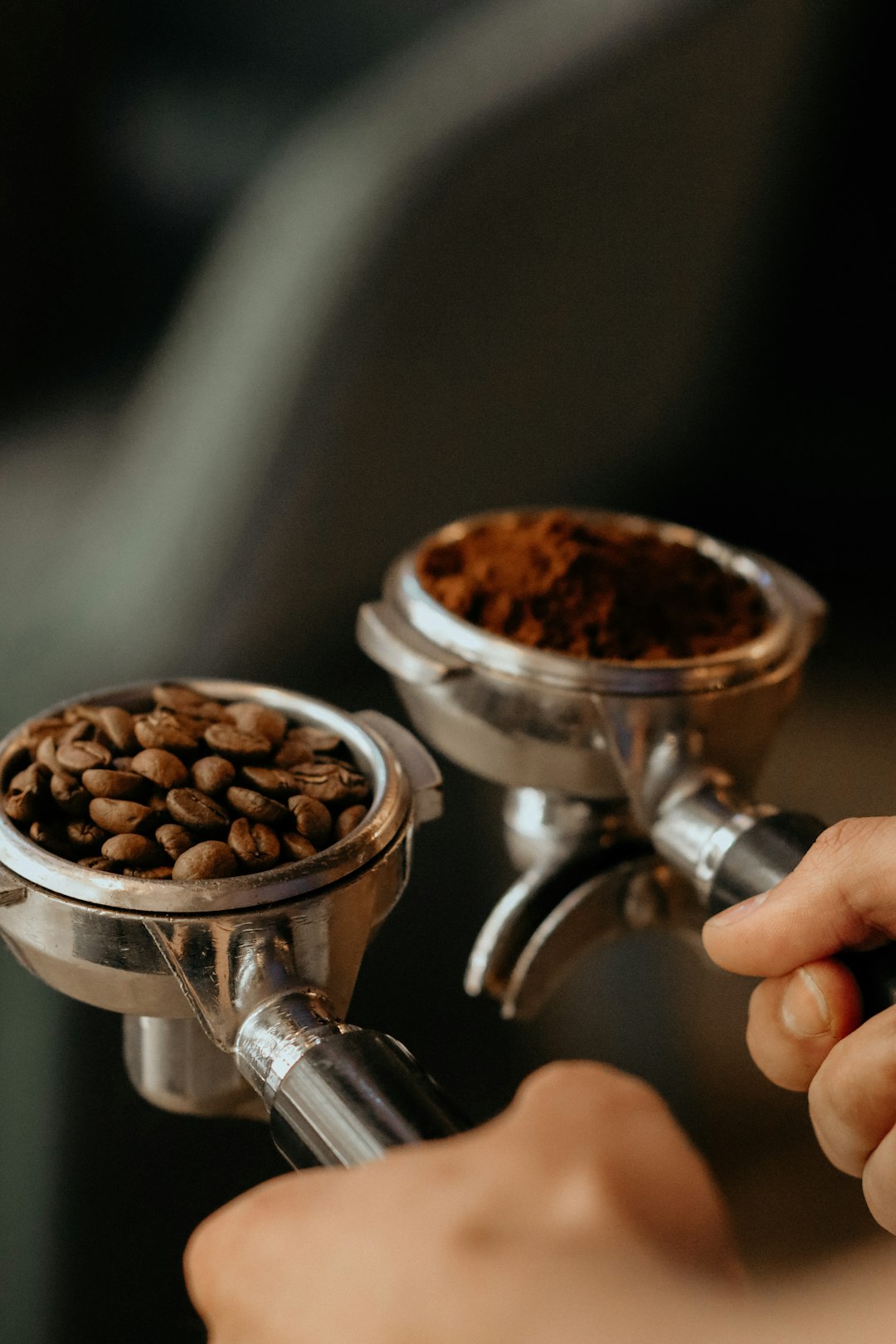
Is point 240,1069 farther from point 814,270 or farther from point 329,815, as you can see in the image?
point 814,270

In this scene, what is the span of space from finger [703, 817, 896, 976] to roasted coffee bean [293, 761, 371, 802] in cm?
15

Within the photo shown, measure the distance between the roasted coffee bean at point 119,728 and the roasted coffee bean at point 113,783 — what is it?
22 mm

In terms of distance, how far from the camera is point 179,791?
43 centimetres

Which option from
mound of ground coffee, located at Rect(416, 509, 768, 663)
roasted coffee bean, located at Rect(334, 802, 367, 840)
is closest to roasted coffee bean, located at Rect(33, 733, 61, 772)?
roasted coffee bean, located at Rect(334, 802, 367, 840)

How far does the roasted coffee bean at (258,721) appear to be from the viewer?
1.56 feet

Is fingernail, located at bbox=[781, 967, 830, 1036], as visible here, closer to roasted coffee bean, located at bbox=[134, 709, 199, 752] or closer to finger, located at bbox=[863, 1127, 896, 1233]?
finger, located at bbox=[863, 1127, 896, 1233]

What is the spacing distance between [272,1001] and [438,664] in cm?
20

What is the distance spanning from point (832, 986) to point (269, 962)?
20cm

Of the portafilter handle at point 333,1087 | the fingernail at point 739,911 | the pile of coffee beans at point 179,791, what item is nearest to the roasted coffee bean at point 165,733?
the pile of coffee beans at point 179,791

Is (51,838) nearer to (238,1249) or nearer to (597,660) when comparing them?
(238,1249)

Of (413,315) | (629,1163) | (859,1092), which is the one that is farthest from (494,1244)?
(413,315)

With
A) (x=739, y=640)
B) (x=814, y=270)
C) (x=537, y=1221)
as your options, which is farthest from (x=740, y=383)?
(x=537, y=1221)

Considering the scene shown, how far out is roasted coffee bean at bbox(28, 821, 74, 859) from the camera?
0.42 m

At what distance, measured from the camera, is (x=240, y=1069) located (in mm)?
419
